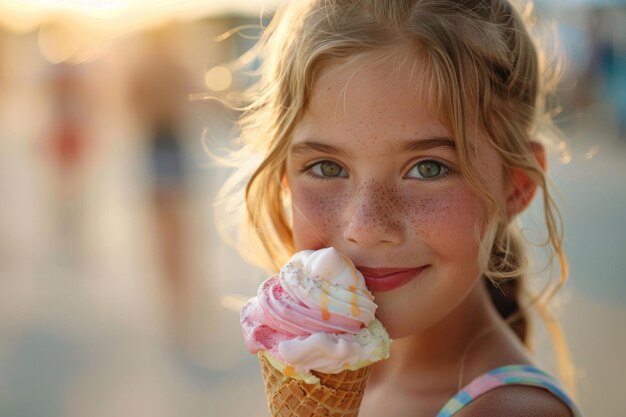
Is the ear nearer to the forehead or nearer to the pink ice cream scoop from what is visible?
the forehead

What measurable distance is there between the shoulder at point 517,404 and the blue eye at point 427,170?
0.58 m

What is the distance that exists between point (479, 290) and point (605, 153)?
41.7 feet

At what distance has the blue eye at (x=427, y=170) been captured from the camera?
6.97ft

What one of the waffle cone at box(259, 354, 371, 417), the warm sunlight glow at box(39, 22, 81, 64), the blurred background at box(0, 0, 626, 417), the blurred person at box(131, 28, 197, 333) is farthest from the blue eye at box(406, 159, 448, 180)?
the warm sunlight glow at box(39, 22, 81, 64)

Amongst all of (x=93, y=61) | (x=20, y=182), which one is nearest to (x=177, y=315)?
(x=93, y=61)

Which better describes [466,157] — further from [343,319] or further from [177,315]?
[177,315]

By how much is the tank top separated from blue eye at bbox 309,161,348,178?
653mm

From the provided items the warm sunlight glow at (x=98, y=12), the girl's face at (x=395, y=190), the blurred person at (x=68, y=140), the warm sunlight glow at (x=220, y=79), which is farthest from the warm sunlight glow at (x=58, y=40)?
the girl's face at (x=395, y=190)

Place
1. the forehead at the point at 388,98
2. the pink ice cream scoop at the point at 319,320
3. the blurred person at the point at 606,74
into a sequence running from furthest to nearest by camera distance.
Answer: the blurred person at the point at 606,74 → the forehead at the point at 388,98 → the pink ice cream scoop at the point at 319,320

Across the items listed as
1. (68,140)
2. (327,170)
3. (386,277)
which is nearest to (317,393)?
(386,277)

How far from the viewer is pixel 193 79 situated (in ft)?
25.2

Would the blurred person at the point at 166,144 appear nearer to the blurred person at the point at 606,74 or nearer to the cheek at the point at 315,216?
the cheek at the point at 315,216

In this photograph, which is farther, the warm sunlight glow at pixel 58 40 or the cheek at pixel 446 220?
the warm sunlight glow at pixel 58 40

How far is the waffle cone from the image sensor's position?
201 centimetres
